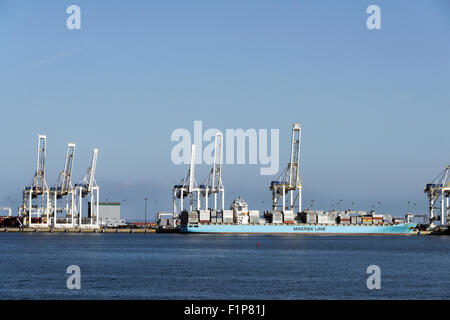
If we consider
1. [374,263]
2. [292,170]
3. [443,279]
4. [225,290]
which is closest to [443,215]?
[292,170]

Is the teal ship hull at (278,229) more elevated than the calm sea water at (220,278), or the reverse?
the calm sea water at (220,278)

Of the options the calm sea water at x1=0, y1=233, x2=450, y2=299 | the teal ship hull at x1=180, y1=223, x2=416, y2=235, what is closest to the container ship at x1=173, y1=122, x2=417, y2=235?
the teal ship hull at x1=180, y1=223, x2=416, y2=235

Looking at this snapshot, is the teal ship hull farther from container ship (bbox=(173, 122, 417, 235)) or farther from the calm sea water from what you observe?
the calm sea water

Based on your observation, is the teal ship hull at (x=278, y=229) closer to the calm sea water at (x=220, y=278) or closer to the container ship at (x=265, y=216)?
the container ship at (x=265, y=216)

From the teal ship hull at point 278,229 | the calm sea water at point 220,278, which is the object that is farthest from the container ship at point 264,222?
the calm sea water at point 220,278

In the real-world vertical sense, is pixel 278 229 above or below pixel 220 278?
below

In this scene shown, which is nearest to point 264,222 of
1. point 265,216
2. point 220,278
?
point 265,216

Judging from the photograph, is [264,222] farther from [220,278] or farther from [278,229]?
[220,278]

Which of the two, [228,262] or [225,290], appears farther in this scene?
[228,262]

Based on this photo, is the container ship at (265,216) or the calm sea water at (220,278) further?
the container ship at (265,216)
